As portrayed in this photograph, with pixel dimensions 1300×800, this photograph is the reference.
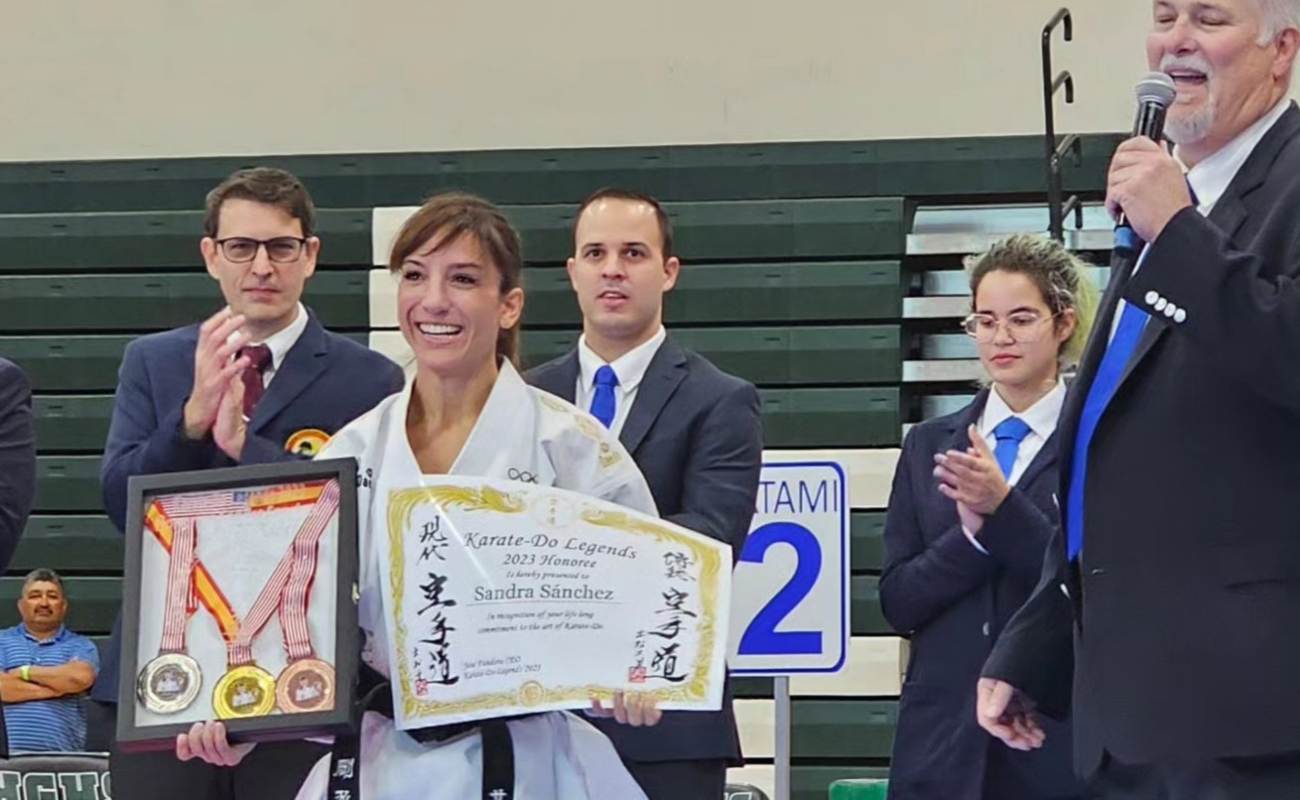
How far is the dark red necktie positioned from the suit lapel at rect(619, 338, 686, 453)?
665 mm

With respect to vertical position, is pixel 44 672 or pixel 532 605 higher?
pixel 532 605

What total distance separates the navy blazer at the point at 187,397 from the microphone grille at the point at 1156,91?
163 centimetres

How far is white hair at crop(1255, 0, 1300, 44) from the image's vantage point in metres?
2.41

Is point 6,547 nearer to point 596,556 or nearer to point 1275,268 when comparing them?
point 596,556

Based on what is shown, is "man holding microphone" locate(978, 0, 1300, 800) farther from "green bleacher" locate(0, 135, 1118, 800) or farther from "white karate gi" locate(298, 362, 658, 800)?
"green bleacher" locate(0, 135, 1118, 800)

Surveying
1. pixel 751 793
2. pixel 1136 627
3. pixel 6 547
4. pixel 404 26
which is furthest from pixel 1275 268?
pixel 404 26

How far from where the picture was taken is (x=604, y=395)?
3773 mm

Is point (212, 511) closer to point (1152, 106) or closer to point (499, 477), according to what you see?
point (499, 477)

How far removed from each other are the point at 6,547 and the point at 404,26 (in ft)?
17.8

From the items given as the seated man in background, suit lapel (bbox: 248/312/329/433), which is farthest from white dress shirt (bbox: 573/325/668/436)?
the seated man in background

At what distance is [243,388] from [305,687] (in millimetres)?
820

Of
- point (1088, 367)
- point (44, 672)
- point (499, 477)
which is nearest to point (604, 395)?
point (499, 477)

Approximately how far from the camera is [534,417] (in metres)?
2.98

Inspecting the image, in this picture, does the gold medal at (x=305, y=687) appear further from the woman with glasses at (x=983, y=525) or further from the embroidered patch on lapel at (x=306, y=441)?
the woman with glasses at (x=983, y=525)
